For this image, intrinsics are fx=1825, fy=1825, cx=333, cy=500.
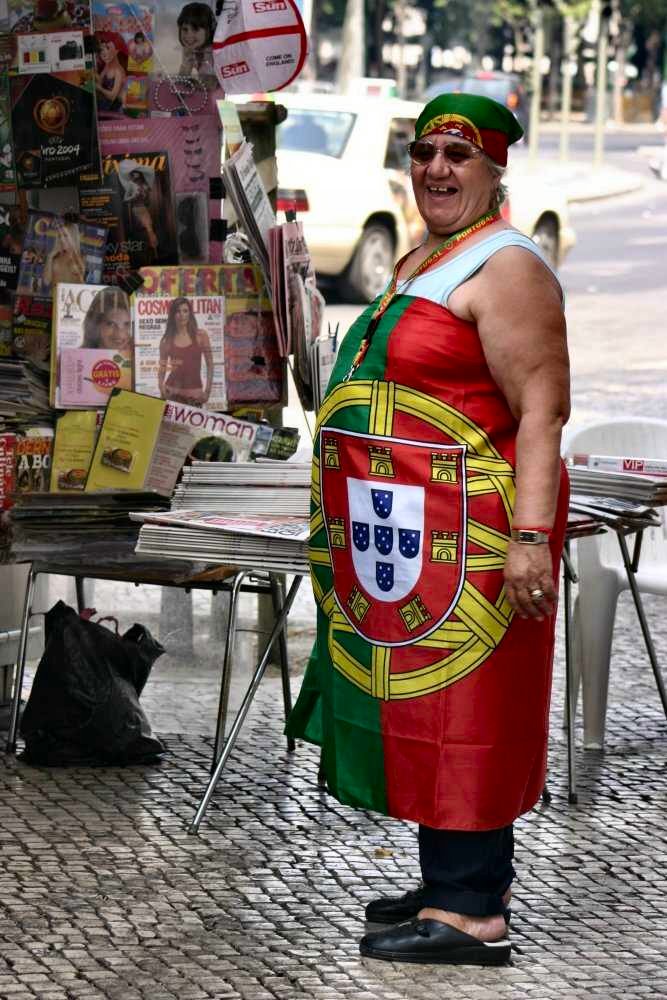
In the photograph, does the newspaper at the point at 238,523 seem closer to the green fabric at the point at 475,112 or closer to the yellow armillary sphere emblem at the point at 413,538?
the yellow armillary sphere emblem at the point at 413,538

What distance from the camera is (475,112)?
363 cm

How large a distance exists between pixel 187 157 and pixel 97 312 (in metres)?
0.52

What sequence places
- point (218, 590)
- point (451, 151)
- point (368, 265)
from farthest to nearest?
point (368, 265), point (218, 590), point (451, 151)

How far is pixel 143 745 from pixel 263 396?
3.57ft

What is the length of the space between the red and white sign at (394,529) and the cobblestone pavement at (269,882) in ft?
2.30

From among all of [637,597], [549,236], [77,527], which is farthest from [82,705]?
[549,236]

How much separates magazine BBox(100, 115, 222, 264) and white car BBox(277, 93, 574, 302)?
10318 mm

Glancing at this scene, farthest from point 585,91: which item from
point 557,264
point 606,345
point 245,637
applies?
point 245,637

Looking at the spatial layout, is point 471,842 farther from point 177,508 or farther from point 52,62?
point 52,62

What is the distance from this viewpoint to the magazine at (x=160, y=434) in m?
5.26

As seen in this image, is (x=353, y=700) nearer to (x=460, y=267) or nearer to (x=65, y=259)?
(x=460, y=267)

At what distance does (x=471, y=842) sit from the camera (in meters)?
3.75

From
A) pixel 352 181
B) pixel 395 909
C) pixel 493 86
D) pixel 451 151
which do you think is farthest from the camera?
pixel 493 86

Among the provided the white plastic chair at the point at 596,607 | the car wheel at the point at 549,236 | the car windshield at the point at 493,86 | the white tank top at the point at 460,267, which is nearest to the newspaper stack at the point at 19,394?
the white plastic chair at the point at 596,607
